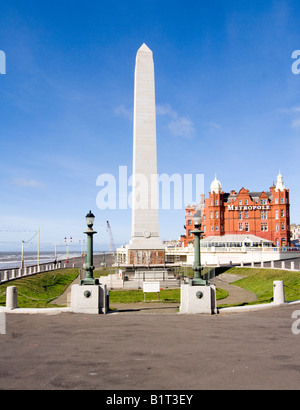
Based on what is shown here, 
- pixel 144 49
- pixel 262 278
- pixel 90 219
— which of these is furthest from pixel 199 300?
pixel 144 49

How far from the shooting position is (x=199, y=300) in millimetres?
14141

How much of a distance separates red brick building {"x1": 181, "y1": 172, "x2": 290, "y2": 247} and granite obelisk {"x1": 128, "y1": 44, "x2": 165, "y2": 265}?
45.0 meters

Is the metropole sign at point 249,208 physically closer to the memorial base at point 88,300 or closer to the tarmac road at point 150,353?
the tarmac road at point 150,353

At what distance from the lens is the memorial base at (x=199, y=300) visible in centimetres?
1407

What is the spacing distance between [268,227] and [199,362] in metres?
75.4

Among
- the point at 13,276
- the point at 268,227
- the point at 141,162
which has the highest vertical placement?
the point at 141,162

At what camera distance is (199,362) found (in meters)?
7.75

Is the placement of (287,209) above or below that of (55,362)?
above

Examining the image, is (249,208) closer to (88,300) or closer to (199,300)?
(199,300)

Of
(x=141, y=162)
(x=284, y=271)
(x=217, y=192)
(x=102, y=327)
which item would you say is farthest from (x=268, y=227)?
(x=102, y=327)

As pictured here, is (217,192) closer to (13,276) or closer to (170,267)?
(170,267)

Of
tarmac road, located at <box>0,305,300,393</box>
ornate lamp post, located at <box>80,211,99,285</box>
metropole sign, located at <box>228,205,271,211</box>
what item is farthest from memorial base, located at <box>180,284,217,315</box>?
metropole sign, located at <box>228,205,271,211</box>

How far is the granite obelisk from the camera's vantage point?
105ft

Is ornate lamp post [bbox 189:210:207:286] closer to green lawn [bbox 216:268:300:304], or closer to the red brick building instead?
green lawn [bbox 216:268:300:304]
